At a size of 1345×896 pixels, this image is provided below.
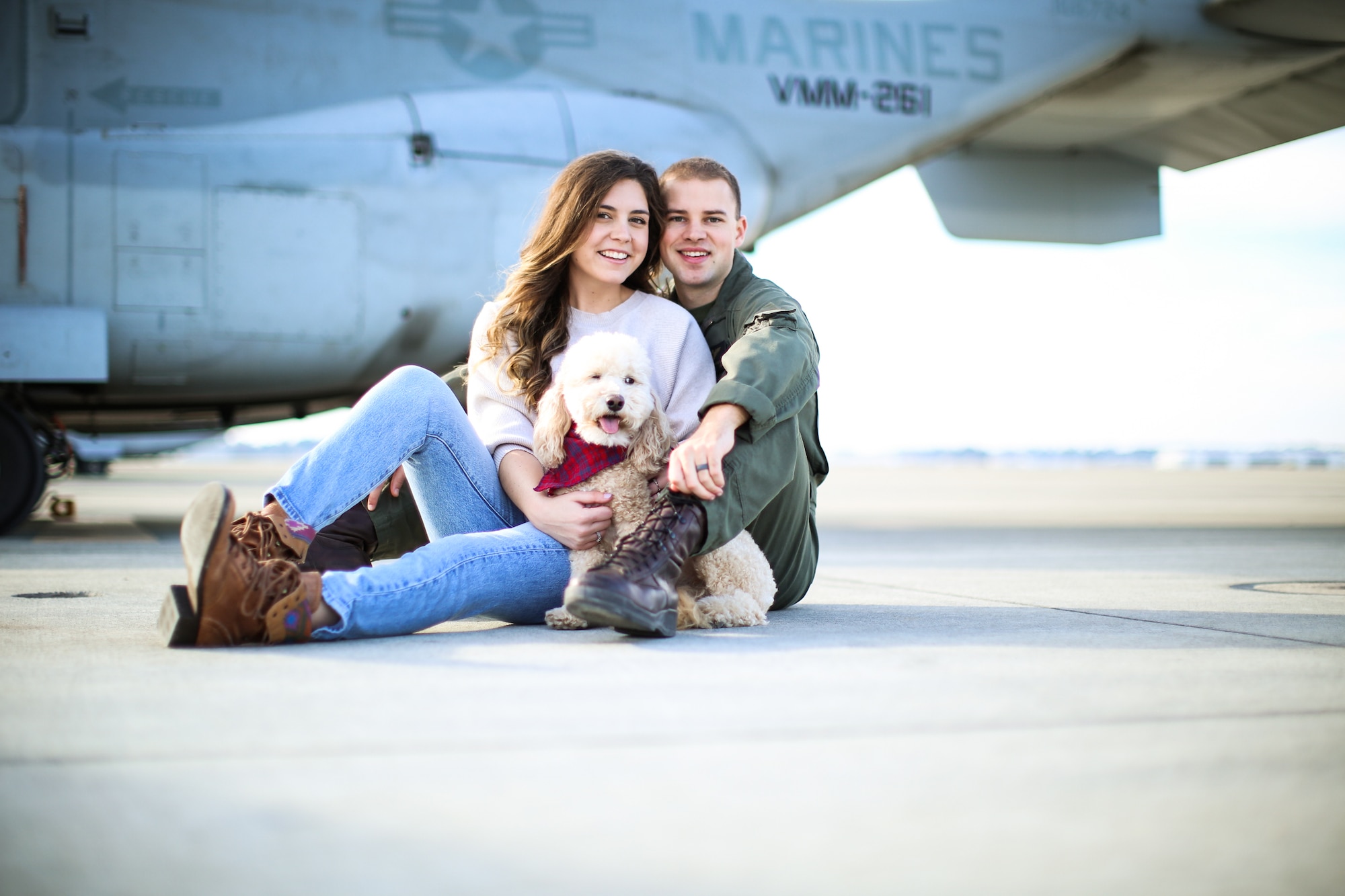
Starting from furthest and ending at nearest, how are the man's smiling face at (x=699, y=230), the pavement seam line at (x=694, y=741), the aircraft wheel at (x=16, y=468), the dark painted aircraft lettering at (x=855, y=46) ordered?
the dark painted aircraft lettering at (x=855, y=46), the aircraft wheel at (x=16, y=468), the man's smiling face at (x=699, y=230), the pavement seam line at (x=694, y=741)

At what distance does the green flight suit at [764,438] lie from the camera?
2.40 m

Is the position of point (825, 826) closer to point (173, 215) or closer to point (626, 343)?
point (626, 343)

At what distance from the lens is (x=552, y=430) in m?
2.48

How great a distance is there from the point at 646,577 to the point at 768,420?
0.46 metres

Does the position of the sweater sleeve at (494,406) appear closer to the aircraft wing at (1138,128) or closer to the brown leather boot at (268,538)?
the brown leather boot at (268,538)

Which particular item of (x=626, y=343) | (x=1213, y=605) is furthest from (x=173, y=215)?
(x=1213, y=605)

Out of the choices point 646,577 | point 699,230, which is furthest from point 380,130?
point 646,577

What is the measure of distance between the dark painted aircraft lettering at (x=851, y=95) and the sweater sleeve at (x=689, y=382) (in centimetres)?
499

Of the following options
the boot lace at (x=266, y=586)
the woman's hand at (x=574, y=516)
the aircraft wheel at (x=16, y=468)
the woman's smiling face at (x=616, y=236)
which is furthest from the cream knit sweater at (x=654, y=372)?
the aircraft wheel at (x=16, y=468)

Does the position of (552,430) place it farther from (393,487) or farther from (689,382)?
(393,487)

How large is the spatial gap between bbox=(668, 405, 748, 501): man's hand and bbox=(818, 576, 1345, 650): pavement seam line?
1.22 m

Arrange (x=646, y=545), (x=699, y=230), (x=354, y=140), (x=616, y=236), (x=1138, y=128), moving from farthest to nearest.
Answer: (x=1138, y=128), (x=354, y=140), (x=699, y=230), (x=616, y=236), (x=646, y=545)

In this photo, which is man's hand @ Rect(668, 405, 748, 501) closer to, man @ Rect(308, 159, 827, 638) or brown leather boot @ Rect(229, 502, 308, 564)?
man @ Rect(308, 159, 827, 638)

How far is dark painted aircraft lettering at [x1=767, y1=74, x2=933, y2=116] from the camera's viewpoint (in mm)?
7277
